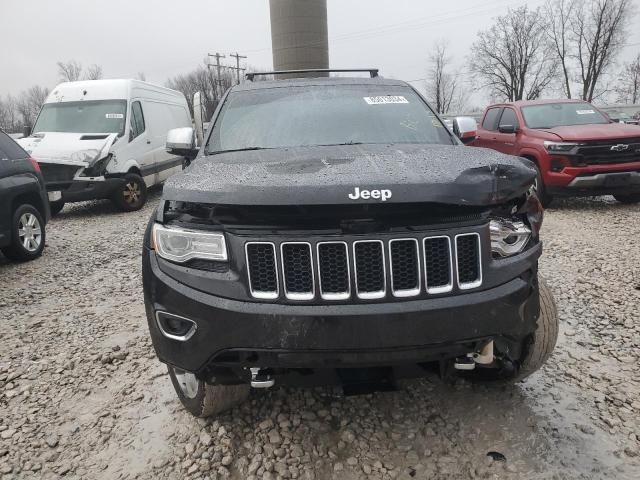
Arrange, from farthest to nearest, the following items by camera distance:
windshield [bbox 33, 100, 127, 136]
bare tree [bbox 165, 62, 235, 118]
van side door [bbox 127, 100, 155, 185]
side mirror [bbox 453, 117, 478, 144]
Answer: bare tree [bbox 165, 62, 235, 118]
van side door [bbox 127, 100, 155, 185]
windshield [bbox 33, 100, 127, 136]
side mirror [bbox 453, 117, 478, 144]

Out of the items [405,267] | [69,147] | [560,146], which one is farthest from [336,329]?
[69,147]

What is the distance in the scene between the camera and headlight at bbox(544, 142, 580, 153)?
6.81 meters

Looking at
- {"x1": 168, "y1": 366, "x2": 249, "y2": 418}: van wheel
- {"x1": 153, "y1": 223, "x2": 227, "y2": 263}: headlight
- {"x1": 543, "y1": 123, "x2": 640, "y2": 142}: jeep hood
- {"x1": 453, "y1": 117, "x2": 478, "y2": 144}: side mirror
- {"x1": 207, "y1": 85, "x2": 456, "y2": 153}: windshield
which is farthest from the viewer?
{"x1": 543, "y1": 123, "x2": 640, "y2": 142}: jeep hood

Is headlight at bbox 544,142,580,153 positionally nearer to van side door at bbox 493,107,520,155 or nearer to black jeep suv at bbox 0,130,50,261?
van side door at bbox 493,107,520,155

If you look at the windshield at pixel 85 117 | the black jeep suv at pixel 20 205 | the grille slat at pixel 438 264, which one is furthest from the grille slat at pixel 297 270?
the windshield at pixel 85 117

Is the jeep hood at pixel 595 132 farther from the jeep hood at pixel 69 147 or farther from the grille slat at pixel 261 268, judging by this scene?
the jeep hood at pixel 69 147

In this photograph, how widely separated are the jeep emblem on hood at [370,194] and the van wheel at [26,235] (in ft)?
16.4

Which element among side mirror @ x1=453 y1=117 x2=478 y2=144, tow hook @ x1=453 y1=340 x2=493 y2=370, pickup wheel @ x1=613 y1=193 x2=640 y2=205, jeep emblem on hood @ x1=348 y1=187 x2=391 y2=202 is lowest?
pickup wheel @ x1=613 y1=193 x2=640 y2=205

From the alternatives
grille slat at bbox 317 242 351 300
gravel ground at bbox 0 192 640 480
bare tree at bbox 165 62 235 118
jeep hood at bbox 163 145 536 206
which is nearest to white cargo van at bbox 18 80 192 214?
gravel ground at bbox 0 192 640 480

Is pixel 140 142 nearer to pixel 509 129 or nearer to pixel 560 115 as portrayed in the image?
pixel 509 129

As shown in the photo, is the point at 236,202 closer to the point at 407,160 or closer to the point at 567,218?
the point at 407,160

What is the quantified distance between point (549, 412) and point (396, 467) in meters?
0.89

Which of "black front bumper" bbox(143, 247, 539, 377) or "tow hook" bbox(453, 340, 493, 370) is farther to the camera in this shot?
"tow hook" bbox(453, 340, 493, 370)

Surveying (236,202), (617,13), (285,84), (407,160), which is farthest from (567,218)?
(617,13)
